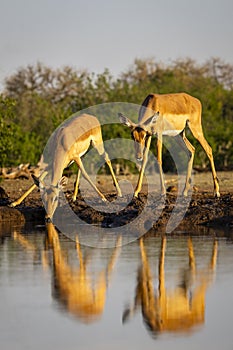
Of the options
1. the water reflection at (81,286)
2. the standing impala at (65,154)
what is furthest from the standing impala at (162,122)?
the water reflection at (81,286)

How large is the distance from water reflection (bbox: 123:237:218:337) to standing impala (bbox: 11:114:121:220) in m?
5.24

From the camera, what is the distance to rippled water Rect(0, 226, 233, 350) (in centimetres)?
695

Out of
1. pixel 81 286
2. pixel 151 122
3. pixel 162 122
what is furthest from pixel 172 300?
pixel 162 122

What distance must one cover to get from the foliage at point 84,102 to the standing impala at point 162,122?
5.64 meters

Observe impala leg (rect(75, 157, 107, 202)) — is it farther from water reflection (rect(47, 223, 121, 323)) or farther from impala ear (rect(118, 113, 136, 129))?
water reflection (rect(47, 223, 121, 323))

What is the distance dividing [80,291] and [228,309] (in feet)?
5.83

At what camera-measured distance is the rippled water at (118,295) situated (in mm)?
6953

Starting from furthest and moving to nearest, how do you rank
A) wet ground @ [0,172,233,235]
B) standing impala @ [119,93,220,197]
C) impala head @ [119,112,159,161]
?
standing impala @ [119,93,220,197] → impala head @ [119,112,159,161] → wet ground @ [0,172,233,235]

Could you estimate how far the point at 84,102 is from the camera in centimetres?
3195

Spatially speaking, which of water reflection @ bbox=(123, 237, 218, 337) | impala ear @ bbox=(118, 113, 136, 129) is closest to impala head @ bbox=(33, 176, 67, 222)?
impala ear @ bbox=(118, 113, 136, 129)

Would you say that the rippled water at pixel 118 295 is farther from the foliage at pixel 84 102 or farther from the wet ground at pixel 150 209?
the foliage at pixel 84 102

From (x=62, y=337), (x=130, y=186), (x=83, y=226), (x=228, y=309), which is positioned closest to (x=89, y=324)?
(x=62, y=337)

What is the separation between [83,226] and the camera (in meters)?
14.9

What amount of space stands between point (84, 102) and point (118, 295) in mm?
23731
